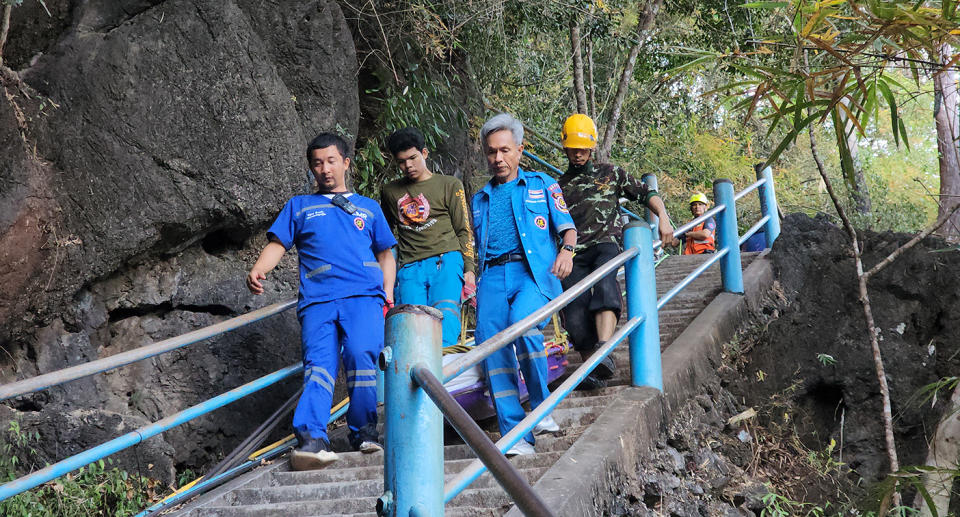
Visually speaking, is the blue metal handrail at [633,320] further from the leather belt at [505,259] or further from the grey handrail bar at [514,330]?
the leather belt at [505,259]

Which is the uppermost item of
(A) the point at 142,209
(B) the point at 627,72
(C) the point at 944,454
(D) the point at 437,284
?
(B) the point at 627,72

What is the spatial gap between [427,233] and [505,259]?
38.5 inches

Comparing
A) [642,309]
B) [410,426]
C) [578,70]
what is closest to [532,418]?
[410,426]

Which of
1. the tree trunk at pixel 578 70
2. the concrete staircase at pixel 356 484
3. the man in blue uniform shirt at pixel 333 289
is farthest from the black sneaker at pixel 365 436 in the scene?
the tree trunk at pixel 578 70

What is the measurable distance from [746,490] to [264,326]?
3298 mm

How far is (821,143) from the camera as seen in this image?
63.1 ft

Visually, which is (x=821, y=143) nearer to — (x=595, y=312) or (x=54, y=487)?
(x=595, y=312)

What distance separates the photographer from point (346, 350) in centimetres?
428

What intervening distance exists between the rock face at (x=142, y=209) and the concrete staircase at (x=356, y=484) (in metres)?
1.26

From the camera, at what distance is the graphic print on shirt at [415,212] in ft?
17.4

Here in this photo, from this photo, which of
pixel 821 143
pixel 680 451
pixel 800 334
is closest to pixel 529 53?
pixel 800 334

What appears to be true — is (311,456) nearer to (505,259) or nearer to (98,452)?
(98,452)

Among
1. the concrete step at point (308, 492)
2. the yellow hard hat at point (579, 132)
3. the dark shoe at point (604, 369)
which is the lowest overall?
the concrete step at point (308, 492)

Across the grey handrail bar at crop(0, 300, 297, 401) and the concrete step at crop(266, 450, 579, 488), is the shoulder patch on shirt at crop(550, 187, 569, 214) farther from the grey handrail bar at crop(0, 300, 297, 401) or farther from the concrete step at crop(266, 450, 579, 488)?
the grey handrail bar at crop(0, 300, 297, 401)
